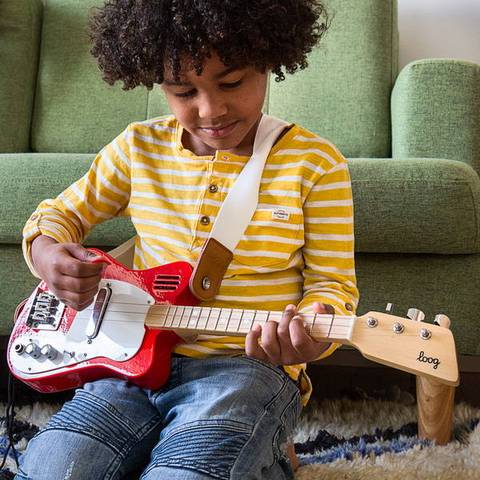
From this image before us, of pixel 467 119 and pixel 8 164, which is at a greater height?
pixel 467 119

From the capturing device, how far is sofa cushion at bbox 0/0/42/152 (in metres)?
2.12

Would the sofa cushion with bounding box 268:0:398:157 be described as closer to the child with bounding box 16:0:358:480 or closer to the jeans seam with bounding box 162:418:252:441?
the child with bounding box 16:0:358:480

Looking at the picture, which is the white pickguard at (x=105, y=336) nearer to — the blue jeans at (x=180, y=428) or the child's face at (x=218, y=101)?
the blue jeans at (x=180, y=428)

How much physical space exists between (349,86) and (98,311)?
1.21 m

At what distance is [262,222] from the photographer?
3.35 ft

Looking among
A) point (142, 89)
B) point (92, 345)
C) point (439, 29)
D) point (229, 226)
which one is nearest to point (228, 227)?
point (229, 226)

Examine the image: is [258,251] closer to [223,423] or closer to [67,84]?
[223,423]

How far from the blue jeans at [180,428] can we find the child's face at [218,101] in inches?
11.7

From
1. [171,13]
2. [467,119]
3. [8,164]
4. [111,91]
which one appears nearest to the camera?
[171,13]

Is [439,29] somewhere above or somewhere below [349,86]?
above

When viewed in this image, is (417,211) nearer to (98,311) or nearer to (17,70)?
(98,311)

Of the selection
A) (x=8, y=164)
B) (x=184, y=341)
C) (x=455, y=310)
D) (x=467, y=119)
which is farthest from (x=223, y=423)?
(x=467, y=119)

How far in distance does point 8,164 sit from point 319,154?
72 centimetres

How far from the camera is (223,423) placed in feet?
2.83
